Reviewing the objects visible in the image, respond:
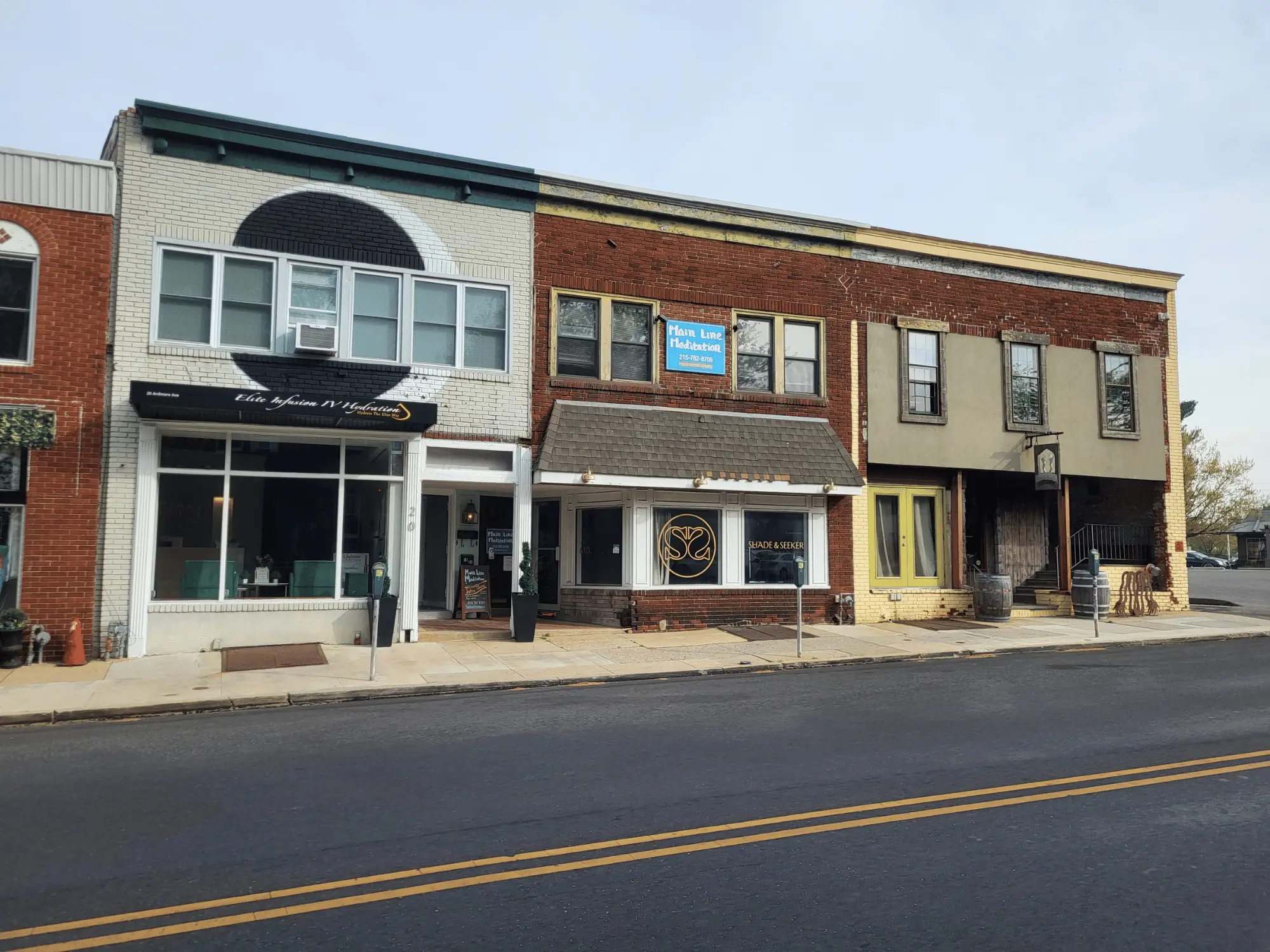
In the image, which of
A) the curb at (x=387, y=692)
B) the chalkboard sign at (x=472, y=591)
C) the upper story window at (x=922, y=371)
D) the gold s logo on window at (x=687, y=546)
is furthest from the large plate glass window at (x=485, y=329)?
the upper story window at (x=922, y=371)

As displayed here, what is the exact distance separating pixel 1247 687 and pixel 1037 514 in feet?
37.5

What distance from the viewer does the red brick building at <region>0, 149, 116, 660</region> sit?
1367 centimetres

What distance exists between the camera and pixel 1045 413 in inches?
833

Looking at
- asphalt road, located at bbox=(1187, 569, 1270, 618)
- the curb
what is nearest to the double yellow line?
the curb

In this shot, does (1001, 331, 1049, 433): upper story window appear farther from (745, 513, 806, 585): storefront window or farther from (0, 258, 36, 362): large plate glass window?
(0, 258, 36, 362): large plate glass window

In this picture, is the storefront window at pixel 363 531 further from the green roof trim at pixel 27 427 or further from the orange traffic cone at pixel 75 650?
the green roof trim at pixel 27 427

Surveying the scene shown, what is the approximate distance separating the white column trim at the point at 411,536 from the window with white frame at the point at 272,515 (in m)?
0.16

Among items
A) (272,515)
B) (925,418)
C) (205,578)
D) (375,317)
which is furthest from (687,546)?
(205,578)

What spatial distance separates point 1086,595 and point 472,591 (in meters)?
12.6

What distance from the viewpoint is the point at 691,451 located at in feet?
57.5

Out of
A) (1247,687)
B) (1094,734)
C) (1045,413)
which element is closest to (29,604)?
(1094,734)

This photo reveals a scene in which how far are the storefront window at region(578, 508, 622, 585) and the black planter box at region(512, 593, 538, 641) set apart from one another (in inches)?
95.7

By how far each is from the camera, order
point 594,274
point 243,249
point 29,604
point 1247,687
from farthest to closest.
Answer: point 594,274 → point 243,249 → point 29,604 → point 1247,687

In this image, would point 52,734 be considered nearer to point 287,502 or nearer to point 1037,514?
point 287,502
